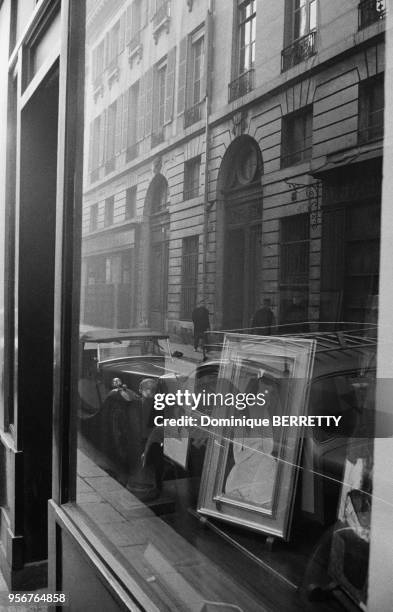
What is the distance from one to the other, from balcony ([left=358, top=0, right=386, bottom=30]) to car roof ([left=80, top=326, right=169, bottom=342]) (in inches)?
47.2

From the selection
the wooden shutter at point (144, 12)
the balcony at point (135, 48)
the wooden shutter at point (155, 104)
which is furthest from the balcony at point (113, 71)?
the wooden shutter at point (155, 104)

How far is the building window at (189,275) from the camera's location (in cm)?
195

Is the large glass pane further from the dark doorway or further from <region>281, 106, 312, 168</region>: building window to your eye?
the dark doorway

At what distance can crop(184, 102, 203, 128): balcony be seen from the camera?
196cm

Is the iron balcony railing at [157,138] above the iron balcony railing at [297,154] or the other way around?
above

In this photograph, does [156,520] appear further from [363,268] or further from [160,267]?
[363,268]

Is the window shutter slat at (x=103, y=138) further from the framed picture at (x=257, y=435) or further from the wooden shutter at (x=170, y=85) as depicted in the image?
the framed picture at (x=257, y=435)

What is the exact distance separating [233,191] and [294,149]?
31 centimetres

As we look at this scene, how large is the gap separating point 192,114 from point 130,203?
54 centimetres

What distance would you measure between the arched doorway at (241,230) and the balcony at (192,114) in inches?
8.7

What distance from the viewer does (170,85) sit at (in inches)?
82.5

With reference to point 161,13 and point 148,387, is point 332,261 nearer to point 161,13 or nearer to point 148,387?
point 148,387

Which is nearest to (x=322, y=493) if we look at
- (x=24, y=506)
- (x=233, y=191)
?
(x=233, y=191)

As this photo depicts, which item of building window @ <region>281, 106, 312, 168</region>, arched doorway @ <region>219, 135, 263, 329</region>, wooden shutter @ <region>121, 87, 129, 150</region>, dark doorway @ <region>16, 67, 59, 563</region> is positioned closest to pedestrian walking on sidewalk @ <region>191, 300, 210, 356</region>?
arched doorway @ <region>219, 135, 263, 329</region>
